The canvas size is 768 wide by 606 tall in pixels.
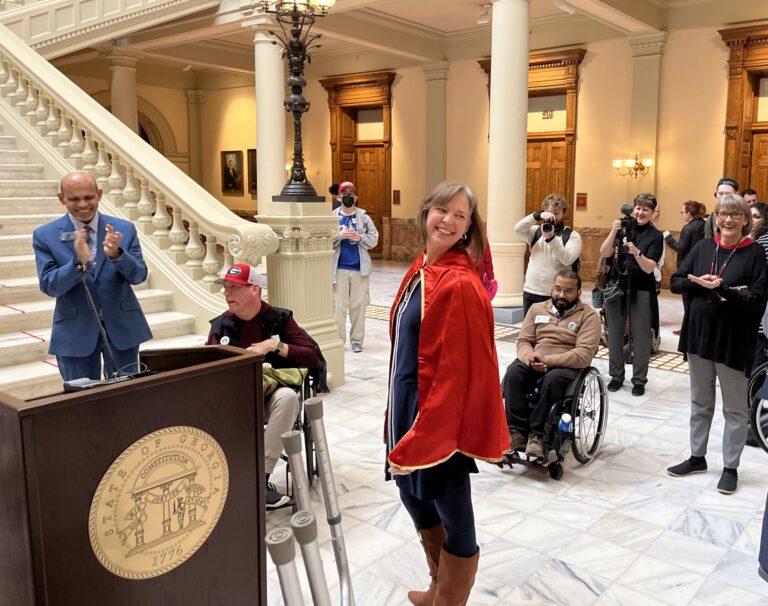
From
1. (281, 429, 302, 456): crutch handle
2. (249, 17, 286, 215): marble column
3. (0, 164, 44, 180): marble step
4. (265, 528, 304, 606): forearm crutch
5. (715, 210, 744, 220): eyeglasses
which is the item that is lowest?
(265, 528, 304, 606): forearm crutch

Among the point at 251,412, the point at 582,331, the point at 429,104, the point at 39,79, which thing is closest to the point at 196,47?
the point at 429,104

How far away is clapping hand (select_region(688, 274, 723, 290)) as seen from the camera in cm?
417

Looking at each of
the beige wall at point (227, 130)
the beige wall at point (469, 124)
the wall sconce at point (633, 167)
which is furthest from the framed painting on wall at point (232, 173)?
the wall sconce at point (633, 167)

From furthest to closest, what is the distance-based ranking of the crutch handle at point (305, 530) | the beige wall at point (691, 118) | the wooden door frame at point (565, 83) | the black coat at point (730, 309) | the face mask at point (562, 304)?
the wooden door frame at point (565, 83)
the beige wall at point (691, 118)
the face mask at point (562, 304)
the black coat at point (730, 309)
the crutch handle at point (305, 530)

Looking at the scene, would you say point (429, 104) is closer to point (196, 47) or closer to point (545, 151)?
point (545, 151)

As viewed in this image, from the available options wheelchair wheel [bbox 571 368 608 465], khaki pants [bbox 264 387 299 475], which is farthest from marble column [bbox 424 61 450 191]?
khaki pants [bbox 264 387 299 475]

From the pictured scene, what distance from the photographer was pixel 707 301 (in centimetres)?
429

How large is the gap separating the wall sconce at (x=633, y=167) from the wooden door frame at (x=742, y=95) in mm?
1308

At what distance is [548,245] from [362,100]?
1204 cm

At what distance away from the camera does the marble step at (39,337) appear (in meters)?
5.20

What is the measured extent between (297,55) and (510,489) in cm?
405

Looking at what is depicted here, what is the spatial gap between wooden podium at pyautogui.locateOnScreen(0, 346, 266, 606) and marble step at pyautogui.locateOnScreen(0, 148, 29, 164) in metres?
7.35

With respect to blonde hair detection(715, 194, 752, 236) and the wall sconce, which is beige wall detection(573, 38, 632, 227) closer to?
the wall sconce

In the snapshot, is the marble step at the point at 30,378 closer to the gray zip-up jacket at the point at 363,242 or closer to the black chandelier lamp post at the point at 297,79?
the black chandelier lamp post at the point at 297,79
